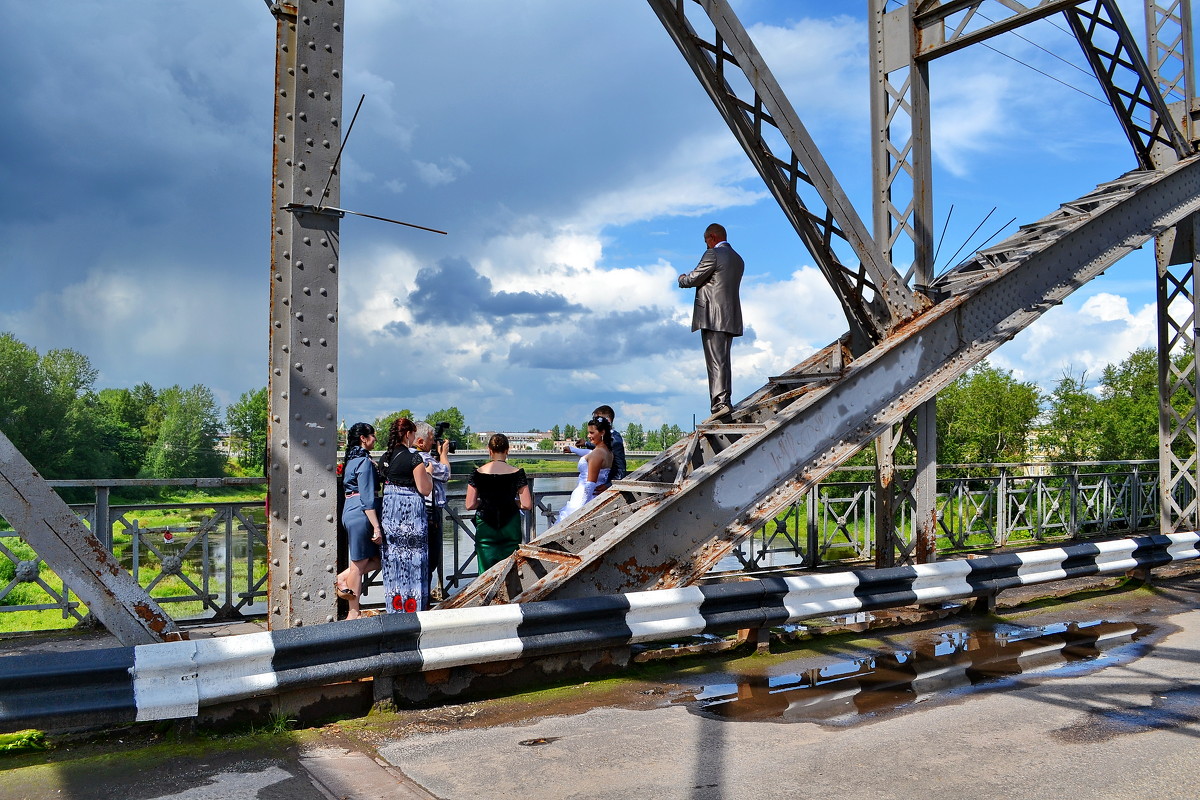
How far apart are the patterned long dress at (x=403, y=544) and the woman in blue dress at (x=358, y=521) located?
1.21 ft

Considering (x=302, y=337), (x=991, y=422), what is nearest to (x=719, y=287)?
(x=302, y=337)

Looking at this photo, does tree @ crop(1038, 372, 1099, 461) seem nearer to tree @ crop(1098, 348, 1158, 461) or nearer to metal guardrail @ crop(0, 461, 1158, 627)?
tree @ crop(1098, 348, 1158, 461)

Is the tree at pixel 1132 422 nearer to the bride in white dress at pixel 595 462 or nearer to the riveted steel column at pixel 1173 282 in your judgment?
the riveted steel column at pixel 1173 282

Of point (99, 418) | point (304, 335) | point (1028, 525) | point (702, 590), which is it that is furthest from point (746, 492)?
point (99, 418)

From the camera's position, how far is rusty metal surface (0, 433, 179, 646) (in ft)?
15.1

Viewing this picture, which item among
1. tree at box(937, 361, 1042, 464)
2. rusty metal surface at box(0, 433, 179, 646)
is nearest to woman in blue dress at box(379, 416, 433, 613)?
rusty metal surface at box(0, 433, 179, 646)

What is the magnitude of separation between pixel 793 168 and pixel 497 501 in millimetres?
4347

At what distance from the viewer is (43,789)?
414cm

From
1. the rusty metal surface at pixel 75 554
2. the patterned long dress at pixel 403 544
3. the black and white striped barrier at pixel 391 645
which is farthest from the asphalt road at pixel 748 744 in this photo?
the patterned long dress at pixel 403 544

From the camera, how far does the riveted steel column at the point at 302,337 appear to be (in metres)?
5.46

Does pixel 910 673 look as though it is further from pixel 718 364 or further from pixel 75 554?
pixel 75 554

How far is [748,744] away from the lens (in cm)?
501

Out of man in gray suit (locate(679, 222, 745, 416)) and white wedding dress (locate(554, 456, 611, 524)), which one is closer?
man in gray suit (locate(679, 222, 745, 416))

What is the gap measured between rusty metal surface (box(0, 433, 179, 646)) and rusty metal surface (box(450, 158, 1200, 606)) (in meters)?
2.43
